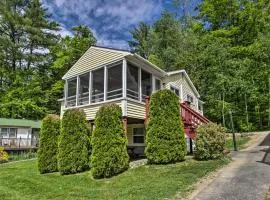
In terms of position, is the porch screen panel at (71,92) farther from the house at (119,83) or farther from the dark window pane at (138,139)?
the dark window pane at (138,139)

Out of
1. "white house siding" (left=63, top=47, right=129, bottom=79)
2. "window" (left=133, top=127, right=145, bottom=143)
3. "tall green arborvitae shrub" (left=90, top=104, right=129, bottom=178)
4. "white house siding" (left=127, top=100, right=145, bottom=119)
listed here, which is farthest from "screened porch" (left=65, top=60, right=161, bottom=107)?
"window" (left=133, top=127, right=145, bottom=143)

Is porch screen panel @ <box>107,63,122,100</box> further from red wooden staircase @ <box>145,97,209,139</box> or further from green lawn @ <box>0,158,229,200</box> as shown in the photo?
green lawn @ <box>0,158,229,200</box>

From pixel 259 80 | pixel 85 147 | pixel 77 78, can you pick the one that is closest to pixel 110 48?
pixel 77 78

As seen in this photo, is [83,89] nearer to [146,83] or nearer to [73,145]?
[146,83]

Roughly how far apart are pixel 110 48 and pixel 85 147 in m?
5.56

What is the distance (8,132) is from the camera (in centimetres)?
2719

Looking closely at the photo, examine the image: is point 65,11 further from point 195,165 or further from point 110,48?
point 195,165

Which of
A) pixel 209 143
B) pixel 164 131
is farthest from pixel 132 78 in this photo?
pixel 209 143

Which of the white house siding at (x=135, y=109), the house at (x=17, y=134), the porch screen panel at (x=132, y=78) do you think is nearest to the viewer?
the white house siding at (x=135, y=109)

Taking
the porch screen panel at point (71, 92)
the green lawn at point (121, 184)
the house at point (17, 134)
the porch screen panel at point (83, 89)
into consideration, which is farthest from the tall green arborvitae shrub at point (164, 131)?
the house at point (17, 134)

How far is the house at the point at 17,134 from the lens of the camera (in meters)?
25.6

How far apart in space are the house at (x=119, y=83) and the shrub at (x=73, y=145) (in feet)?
6.92

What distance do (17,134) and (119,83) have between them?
1680 centimetres

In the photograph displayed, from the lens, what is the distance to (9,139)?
2591cm
